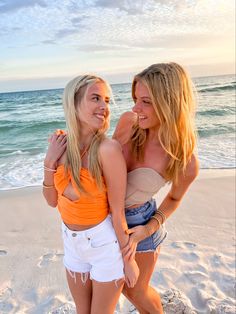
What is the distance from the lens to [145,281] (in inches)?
84.0

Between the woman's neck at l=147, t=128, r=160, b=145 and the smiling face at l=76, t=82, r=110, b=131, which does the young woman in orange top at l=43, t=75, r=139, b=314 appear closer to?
the smiling face at l=76, t=82, r=110, b=131

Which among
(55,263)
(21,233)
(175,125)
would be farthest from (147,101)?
(21,233)

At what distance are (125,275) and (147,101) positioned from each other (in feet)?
3.05

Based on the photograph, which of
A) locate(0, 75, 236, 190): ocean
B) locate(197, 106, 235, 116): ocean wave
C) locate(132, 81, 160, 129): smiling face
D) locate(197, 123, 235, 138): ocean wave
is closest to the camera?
locate(132, 81, 160, 129): smiling face

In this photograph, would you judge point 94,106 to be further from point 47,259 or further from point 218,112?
point 218,112

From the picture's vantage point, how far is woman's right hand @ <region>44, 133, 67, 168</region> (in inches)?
75.5

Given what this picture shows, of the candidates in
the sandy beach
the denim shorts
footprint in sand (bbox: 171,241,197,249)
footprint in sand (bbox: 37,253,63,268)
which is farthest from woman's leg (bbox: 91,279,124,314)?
A: footprint in sand (bbox: 171,241,197,249)

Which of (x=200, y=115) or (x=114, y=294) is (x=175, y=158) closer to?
(x=114, y=294)

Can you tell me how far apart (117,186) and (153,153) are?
33 cm

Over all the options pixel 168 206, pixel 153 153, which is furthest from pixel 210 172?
pixel 153 153

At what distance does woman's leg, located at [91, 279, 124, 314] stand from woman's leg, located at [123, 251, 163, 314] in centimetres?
21

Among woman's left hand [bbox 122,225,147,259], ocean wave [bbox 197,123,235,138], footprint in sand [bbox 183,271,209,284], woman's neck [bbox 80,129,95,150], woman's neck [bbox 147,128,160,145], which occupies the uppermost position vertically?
woman's neck [bbox 80,129,95,150]

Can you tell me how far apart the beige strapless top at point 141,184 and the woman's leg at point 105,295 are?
429 mm

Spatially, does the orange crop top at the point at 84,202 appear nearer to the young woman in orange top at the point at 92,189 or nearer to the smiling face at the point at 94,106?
the young woman in orange top at the point at 92,189
